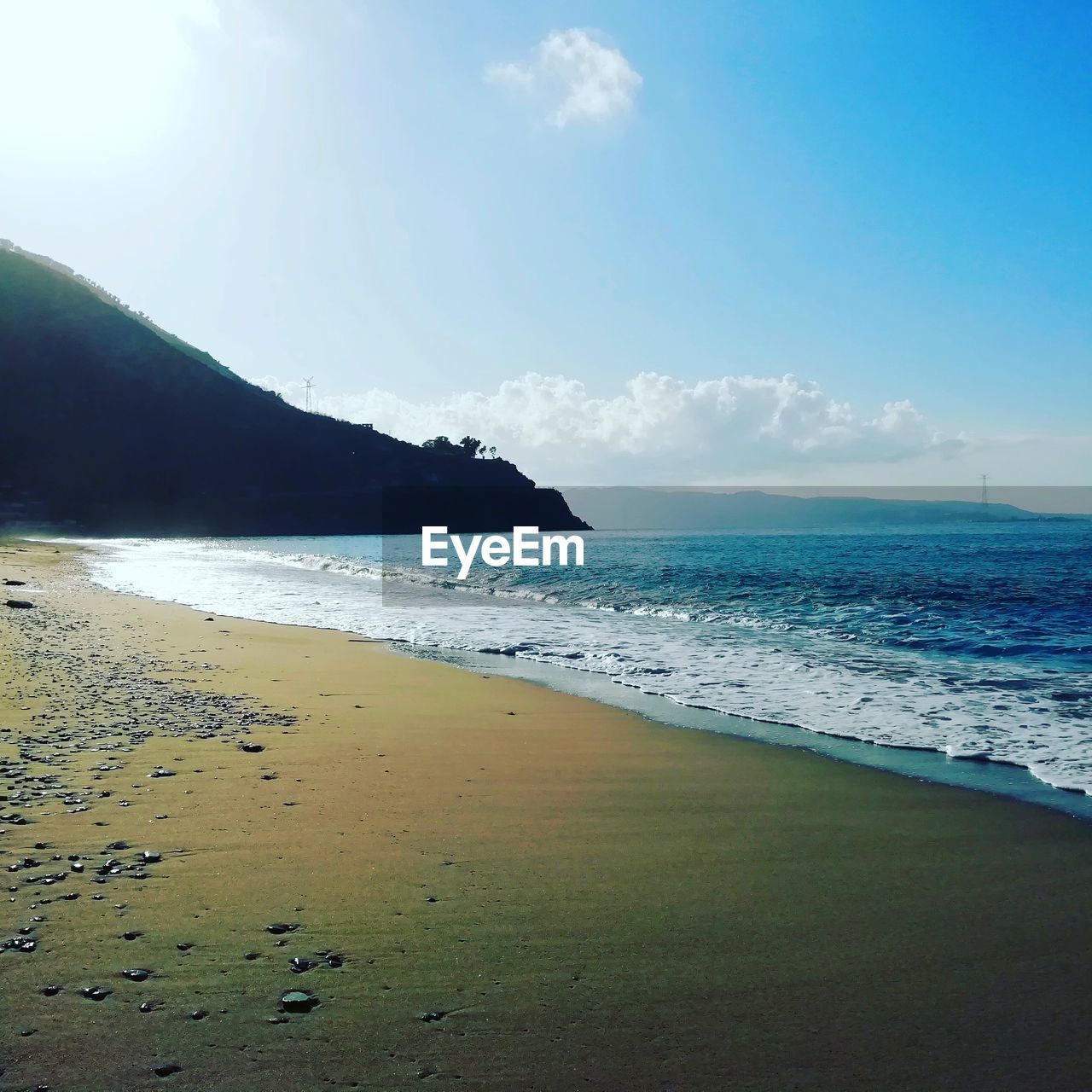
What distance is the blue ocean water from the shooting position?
9.16 m

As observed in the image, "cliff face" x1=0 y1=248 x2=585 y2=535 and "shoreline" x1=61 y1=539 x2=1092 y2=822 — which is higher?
"cliff face" x1=0 y1=248 x2=585 y2=535

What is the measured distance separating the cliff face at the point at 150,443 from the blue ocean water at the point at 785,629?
2806 inches

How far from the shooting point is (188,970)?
3180 mm

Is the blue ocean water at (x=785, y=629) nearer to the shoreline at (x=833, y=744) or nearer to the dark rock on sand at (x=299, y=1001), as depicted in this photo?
the shoreline at (x=833, y=744)

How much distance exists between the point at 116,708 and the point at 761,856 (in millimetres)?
5843

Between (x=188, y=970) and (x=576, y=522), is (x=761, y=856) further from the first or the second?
(x=576, y=522)

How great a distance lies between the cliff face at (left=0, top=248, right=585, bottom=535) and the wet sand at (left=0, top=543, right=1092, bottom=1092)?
9923 cm

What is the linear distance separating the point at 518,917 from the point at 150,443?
125232 mm

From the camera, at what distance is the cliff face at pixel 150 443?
340 feet

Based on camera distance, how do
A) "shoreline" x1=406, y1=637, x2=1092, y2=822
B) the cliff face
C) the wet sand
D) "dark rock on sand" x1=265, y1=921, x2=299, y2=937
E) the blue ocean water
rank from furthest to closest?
the cliff face < the blue ocean water < "shoreline" x1=406, y1=637, x2=1092, y2=822 < "dark rock on sand" x1=265, y1=921, x2=299, y2=937 < the wet sand

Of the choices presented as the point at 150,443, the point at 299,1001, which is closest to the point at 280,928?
the point at 299,1001

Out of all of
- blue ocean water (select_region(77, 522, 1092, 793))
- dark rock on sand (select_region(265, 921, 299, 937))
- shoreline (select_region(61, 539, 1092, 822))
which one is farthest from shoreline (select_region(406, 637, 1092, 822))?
dark rock on sand (select_region(265, 921, 299, 937))

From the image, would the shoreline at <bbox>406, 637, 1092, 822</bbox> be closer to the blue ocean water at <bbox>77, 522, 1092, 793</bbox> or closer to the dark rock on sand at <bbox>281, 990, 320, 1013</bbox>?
the blue ocean water at <bbox>77, 522, 1092, 793</bbox>

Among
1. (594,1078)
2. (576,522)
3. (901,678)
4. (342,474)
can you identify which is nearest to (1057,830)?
(594,1078)
